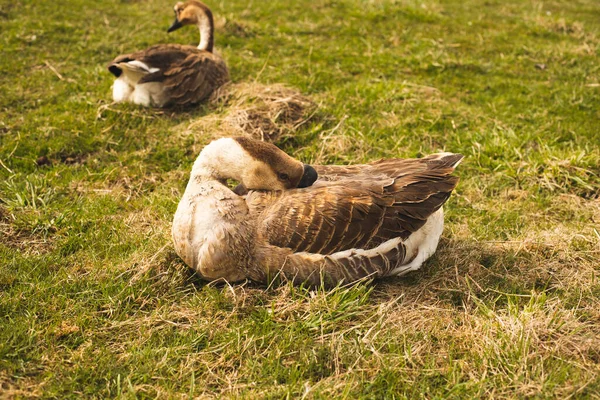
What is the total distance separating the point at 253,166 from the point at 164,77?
10.6 ft

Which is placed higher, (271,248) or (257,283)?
(271,248)

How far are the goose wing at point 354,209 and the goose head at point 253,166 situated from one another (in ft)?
0.30

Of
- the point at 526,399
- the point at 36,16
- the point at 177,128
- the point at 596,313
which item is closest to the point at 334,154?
the point at 177,128

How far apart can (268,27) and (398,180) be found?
6111 millimetres

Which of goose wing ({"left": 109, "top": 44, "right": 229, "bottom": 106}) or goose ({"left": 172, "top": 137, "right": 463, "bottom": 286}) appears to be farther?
goose wing ({"left": 109, "top": 44, "right": 229, "bottom": 106})

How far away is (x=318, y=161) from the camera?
621cm

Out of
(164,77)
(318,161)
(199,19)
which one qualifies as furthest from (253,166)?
(199,19)

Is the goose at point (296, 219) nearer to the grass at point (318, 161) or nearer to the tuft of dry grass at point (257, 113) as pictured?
the grass at point (318, 161)

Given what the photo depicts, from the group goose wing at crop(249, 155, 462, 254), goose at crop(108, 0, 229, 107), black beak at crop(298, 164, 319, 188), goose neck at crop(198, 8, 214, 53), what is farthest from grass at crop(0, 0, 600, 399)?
black beak at crop(298, 164, 319, 188)

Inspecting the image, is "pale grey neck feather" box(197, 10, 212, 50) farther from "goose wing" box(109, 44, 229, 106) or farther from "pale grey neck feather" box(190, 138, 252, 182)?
"pale grey neck feather" box(190, 138, 252, 182)

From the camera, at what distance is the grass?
3.47 m

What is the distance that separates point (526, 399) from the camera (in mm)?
3264

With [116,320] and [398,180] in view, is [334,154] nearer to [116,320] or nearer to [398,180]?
[398,180]

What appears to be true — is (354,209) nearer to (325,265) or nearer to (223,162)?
(325,265)
